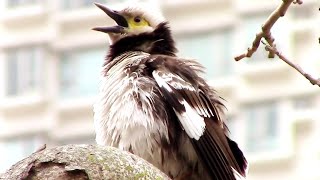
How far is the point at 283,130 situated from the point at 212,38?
276 cm

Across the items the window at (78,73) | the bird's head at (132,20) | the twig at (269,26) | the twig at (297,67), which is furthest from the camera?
the window at (78,73)

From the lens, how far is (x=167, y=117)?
6.13m

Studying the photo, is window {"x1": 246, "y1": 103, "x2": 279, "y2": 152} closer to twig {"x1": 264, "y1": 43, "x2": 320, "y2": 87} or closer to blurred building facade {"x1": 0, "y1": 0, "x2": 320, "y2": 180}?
blurred building facade {"x1": 0, "y1": 0, "x2": 320, "y2": 180}

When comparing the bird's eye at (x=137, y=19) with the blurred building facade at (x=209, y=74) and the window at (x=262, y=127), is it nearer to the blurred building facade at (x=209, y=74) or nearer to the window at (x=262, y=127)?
the blurred building facade at (x=209, y=74)

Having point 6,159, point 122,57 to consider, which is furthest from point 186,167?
point 6,159

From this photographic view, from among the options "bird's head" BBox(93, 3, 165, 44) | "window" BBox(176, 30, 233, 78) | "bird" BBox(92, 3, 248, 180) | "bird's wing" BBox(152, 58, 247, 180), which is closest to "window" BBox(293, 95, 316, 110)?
"window" BBox(176, 30, 233, 78)

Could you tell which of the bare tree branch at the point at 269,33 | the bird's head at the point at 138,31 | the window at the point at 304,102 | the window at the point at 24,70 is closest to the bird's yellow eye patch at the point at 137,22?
the bird's head at the point at 138,31

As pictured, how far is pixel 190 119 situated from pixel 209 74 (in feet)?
80.2

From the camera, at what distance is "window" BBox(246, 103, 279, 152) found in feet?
100

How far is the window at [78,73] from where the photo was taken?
31344 mm

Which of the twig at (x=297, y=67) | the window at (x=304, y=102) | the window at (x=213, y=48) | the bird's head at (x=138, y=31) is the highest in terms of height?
the twig at (x=297, y=67)

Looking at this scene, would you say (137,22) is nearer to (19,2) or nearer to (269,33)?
(269,33)

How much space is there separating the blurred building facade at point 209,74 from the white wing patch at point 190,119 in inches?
891

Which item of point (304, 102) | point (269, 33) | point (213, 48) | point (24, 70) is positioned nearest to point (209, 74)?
point (213, 48)
